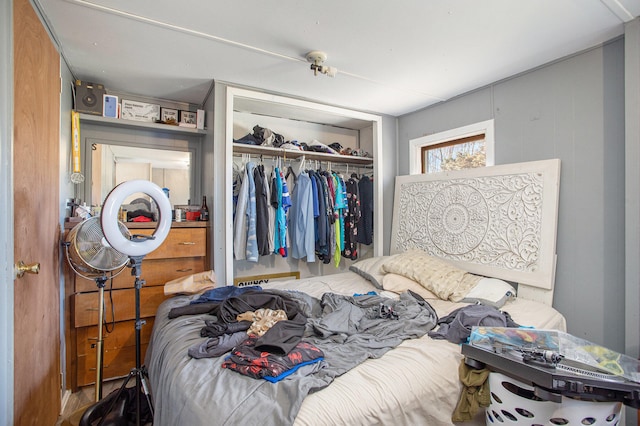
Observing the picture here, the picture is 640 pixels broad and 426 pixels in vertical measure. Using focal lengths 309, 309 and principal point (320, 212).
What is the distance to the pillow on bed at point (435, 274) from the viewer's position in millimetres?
2199

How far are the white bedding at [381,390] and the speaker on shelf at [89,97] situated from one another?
196 cm

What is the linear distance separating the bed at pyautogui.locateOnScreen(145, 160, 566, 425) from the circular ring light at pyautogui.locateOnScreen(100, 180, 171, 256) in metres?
0.47

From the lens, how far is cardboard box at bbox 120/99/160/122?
8.80ft

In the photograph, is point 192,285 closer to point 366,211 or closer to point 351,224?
point 351,224

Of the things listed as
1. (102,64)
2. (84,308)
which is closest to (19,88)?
(102,64)

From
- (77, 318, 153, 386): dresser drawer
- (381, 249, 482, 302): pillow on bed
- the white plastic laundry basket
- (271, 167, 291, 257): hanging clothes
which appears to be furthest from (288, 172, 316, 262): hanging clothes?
the white plastic laundry basket

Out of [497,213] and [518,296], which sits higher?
[497,213]

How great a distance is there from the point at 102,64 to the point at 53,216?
1177mm

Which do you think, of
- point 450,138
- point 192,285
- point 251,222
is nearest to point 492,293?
point 450,138

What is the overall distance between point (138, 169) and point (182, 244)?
0.93m

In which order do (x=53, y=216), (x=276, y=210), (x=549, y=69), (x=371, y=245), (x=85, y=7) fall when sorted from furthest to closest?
(x=371, y=245), (x=276, y=210), (x=549, y=69), (x=53, y=216), (x=85, y=7)

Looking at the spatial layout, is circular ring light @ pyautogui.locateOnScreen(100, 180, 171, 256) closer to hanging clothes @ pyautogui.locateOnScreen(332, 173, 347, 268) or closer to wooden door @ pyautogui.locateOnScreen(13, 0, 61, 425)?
wooden door @ pyautogui.locateOnScreen(13, 0, 61, 425)

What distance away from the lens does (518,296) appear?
2264mm

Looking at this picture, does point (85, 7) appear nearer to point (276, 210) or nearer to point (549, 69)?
point (276, 210)
